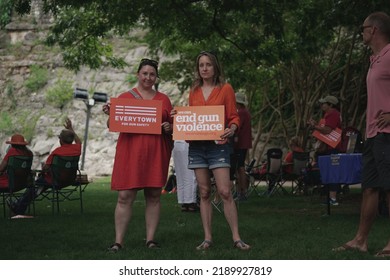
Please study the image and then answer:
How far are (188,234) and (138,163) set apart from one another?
1836mm

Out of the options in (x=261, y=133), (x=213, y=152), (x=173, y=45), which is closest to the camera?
(x=213, y=152)

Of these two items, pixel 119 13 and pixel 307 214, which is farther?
pixel 119 13

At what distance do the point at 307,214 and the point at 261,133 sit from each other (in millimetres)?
17244

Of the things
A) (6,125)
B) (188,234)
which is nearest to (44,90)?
(6,125)

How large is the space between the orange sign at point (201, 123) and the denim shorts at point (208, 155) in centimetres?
14

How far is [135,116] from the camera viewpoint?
7172 millimetres

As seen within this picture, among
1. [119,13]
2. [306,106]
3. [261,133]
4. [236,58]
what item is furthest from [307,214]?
[261,133]

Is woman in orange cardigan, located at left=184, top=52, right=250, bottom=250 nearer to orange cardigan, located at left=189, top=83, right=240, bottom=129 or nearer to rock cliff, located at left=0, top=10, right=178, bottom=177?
orange cardigan, located at left=189, top=83, right=240, bottom=129

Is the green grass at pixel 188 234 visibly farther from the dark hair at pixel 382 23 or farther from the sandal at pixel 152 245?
the dark hair at pixel 382 23

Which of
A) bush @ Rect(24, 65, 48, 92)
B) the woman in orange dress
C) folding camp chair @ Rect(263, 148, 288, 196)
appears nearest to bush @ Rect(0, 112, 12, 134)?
bush @ Rect(24, 65, 48, 92)

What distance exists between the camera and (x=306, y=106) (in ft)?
78.7

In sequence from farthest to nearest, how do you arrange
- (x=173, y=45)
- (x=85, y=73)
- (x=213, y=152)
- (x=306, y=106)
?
(x=85, y=73), (x=306, y=106), (x=173, y=45), (x=213, y=152)

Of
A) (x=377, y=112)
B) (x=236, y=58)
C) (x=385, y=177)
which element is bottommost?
(x=385, y=177)

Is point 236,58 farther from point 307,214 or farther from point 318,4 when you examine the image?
point 307,214
